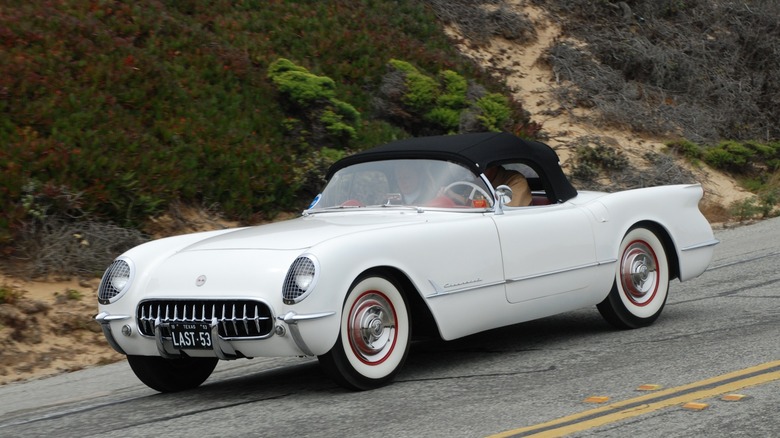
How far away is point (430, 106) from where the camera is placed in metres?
18.6

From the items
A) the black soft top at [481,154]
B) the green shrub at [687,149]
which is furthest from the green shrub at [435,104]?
the black soft top at [481,154]

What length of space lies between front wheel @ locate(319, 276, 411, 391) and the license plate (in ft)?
2.16

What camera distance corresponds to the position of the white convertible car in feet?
18.8

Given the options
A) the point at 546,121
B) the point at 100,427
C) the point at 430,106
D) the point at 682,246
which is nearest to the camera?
the point at 100,427

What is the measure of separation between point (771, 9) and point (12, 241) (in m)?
22.5

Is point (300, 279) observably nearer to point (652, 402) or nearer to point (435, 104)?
point (652, 402)

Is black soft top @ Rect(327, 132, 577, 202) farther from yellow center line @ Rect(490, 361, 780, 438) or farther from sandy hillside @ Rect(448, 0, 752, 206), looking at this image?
sandy hillside @ Rect(448, 0, 752, 206)

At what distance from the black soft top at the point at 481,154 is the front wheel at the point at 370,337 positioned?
1420 mm

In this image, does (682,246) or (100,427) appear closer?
(100,427)

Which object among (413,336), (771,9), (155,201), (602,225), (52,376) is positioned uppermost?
(771,9)

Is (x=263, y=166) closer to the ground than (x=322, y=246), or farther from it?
closer to the ground

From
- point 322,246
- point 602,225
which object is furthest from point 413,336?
point 602,225

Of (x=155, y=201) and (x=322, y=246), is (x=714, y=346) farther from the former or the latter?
(x=155, y=201)

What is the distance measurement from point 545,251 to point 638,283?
115cm
